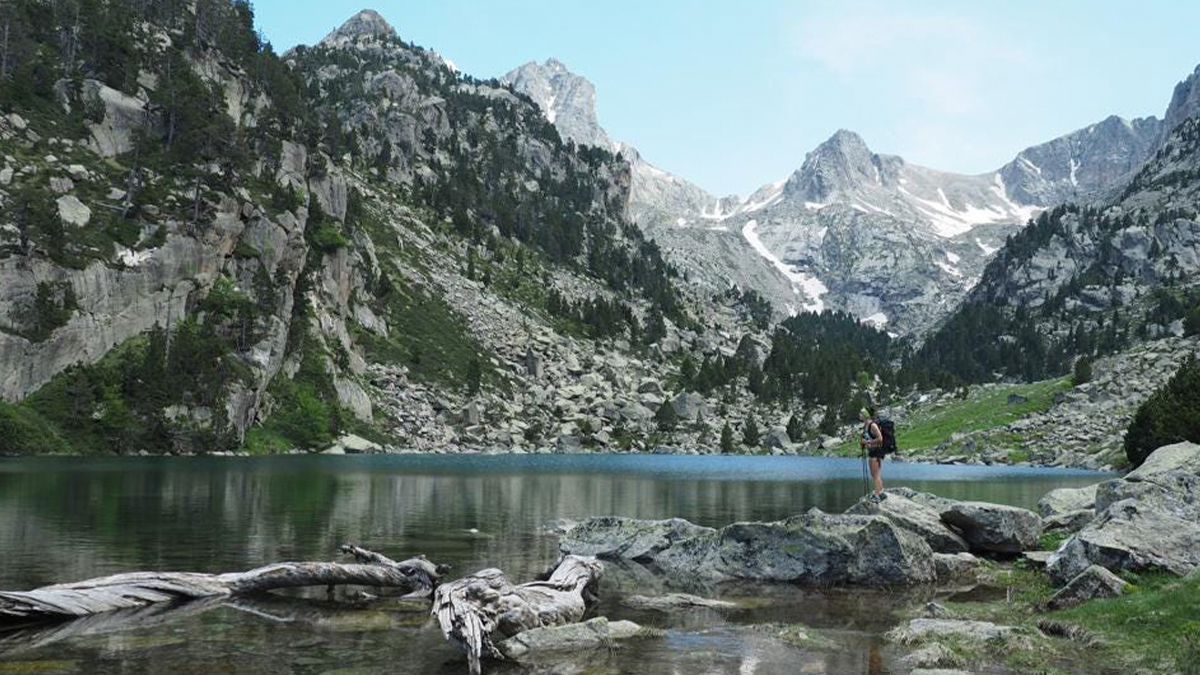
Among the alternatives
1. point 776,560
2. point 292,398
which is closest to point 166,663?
point 776,560

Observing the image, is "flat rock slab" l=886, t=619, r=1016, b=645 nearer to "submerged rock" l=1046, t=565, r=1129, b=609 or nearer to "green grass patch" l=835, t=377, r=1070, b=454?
"submerged rock" l=1046, t=565, r=1129, b=609

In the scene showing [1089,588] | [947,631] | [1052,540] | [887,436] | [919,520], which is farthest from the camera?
[887,436]

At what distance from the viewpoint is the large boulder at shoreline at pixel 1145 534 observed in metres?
21.4

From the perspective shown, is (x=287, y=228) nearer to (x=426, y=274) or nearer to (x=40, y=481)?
(x=426, y=274)

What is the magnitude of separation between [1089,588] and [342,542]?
24397mm

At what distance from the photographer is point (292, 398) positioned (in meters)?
130

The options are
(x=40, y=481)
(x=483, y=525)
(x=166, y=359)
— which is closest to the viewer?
(x=483, y=525)

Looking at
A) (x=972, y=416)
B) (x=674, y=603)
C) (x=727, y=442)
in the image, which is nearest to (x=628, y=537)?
(x=674, y=603)

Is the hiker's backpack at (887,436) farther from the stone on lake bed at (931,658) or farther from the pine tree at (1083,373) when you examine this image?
the pine tree at (1083,373)

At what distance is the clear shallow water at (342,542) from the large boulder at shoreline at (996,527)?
33.1 ft

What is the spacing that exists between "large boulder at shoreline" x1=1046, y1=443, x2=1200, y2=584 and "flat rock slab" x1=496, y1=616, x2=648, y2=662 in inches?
501

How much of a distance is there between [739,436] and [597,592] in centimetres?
17094

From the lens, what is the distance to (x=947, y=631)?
17.6 metres

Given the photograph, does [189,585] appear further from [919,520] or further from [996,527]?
[996,527]
